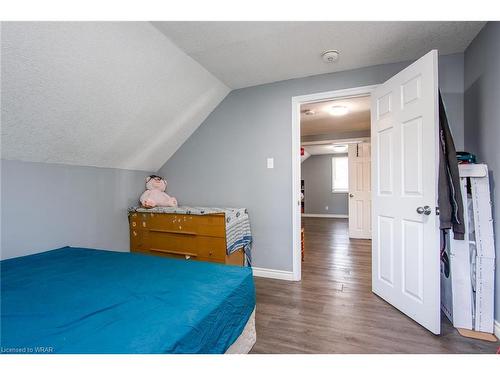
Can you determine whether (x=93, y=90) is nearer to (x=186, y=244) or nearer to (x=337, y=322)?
(x=186, y=244)

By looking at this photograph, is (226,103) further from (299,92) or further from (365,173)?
(365,173)

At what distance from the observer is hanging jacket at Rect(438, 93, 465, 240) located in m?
1.73

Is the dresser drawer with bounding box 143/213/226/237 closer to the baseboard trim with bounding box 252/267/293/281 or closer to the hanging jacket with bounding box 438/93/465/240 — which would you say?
the baseboard trim with bounding box 252/267/293/281

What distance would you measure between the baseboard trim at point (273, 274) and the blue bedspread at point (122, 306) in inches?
52.7

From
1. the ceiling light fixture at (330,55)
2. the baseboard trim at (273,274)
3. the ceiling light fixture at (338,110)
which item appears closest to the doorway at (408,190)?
the ceiling light fixture at (330,55)

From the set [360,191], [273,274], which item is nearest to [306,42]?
[273,274]

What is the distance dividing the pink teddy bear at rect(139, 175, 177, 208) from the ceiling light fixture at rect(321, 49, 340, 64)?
243 centimetres

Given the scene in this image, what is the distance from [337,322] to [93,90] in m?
2.66

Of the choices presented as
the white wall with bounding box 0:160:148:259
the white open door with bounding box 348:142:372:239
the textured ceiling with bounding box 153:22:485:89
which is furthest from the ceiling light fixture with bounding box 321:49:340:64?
the white open door with bounding box 348:142:372:239

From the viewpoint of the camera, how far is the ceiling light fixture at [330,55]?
2.19 m
